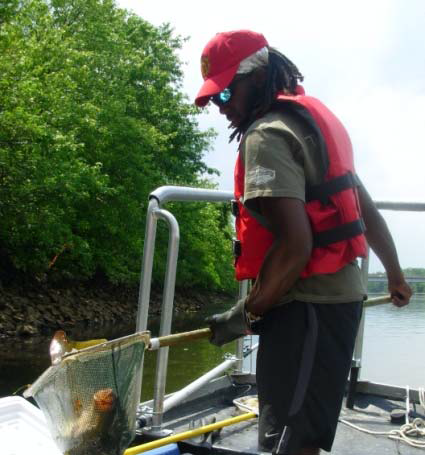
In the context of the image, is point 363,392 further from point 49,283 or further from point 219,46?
point 49,283

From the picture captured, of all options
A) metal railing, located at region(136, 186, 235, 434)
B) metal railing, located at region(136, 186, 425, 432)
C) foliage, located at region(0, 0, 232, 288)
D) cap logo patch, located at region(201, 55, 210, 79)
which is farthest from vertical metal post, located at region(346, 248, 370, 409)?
foliage, located at region(0, 0, 232, 288)

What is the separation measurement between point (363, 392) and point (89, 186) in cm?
2222

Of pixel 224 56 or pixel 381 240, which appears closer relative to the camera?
pixel 224 56

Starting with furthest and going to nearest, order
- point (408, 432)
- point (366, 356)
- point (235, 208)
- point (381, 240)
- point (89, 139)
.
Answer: point (89, 139) → point (366, 356) → point (408, 432) → point (381, 240) → point (235, 208)

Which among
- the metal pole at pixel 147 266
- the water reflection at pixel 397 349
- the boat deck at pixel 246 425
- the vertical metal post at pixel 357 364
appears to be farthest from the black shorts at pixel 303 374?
the water reflection at pixel 397 349

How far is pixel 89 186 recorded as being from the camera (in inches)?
1005

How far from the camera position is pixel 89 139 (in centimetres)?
2761

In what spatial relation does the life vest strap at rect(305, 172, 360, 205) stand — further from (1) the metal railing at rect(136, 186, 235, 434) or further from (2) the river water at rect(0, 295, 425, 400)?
(2) the river water at rect(0, 295, 425, 400)

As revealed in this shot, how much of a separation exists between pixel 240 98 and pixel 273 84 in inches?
4.9

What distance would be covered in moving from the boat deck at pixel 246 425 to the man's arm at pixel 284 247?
1146 mm

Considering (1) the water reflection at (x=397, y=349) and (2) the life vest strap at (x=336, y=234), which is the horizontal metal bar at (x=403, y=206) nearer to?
(2) the life vest strap at (x=336, y=234)

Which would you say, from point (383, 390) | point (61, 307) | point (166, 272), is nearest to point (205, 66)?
point (166, 272)

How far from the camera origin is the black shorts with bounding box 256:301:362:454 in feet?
7.06

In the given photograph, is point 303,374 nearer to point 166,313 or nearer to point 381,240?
point 381,240
